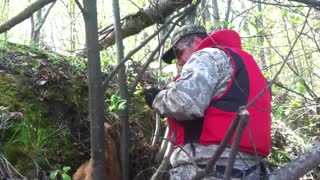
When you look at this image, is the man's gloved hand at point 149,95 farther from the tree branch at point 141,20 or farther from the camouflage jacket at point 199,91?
the tree branch at point 141,20

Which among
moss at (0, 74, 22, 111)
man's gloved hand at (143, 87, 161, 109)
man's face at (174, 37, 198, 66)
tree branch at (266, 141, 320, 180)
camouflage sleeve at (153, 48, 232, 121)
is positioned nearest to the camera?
tree branch at (266, 141, 320, 180)

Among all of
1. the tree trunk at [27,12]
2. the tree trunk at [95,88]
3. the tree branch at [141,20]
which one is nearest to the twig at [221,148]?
the tree trunk at [95,88]

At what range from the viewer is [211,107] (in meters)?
2.69

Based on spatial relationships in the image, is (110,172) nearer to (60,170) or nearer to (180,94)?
(60,170)

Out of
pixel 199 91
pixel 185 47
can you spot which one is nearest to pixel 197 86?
pixel 199 91

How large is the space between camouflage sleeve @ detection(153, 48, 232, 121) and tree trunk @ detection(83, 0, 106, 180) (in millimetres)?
394

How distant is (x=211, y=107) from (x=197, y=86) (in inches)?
7.1

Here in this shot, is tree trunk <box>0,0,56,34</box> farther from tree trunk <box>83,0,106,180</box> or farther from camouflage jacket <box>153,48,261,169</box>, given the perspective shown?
camouflage jacket <box>153,48,261,169</box>

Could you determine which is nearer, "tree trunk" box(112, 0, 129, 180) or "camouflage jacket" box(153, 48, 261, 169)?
"camouflage jacket" box(153, 48, 261, 169)

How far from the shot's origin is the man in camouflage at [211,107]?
2.63 meters

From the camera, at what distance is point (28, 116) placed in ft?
11.7

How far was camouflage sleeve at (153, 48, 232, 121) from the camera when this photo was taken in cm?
261

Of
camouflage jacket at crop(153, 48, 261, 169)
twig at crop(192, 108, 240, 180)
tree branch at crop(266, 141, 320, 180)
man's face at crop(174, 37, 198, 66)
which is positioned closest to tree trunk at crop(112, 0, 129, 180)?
man's face at crop(174, 37, 198, 66)

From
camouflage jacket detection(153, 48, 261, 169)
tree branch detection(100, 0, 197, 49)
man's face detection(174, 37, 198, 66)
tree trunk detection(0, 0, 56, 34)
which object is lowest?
camouflage jacket detection(153, 48, 261, 169)
